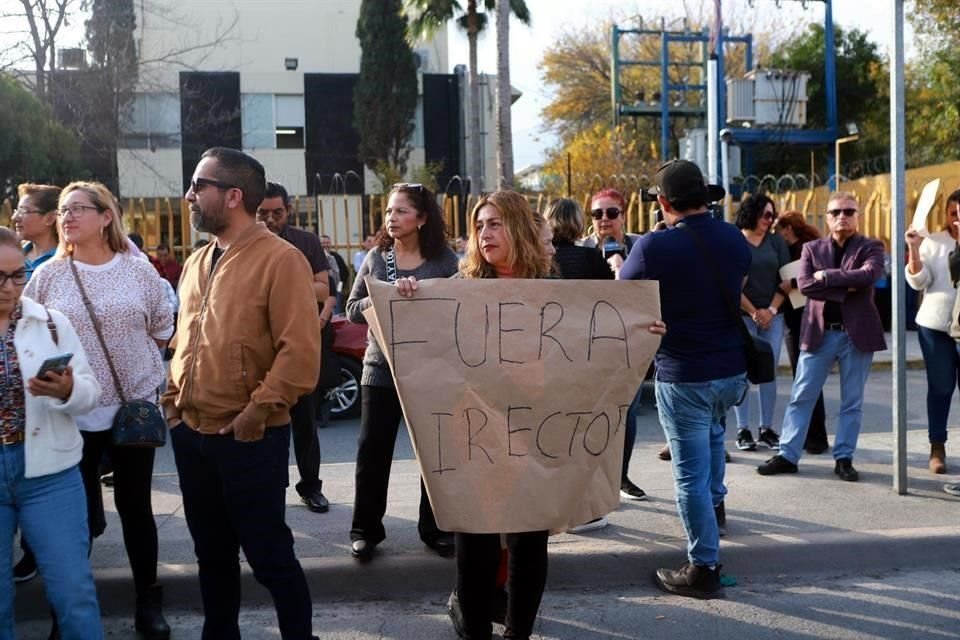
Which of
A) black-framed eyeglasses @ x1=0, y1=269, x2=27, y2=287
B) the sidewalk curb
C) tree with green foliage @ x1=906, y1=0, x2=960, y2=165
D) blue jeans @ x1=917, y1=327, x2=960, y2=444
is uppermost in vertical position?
tree with green foliage @ x1=906, y1=0, x2=960, y2=165

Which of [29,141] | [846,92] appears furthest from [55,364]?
[846,92]

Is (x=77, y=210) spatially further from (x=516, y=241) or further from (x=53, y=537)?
(x=516, y=241)

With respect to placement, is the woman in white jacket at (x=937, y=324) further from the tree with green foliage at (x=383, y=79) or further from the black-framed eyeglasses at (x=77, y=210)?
the tree with green foliage at (x=383, y=79)

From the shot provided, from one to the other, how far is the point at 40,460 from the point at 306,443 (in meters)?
2.56

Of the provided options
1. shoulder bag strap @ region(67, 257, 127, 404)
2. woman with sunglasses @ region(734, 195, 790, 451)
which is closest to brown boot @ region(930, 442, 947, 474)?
woman with sunglasses @ region(734, 195, 790, 451)

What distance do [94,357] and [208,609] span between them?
1174mm

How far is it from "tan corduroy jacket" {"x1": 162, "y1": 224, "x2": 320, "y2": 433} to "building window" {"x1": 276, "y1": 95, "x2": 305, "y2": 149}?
100ft

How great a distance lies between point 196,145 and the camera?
1262 inches

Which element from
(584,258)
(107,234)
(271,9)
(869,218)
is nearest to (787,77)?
(869,218)

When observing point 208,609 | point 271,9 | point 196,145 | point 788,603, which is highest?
point 271,9

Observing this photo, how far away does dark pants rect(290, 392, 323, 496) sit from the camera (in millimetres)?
6041

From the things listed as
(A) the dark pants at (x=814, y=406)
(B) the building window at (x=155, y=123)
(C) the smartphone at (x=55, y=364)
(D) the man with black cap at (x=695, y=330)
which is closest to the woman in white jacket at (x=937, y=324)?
(A) the dark pants at (x=814, y=406)

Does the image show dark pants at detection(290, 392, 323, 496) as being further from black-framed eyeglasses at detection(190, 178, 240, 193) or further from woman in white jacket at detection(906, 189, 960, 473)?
woman in white jacket at detection(906, 189, 960, 473)

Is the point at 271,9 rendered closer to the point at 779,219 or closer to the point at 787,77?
the point at 787,77
